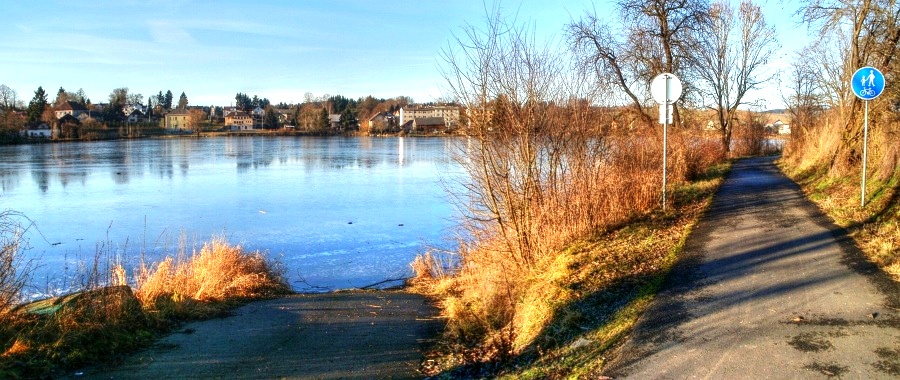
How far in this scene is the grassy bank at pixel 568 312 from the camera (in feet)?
19.0

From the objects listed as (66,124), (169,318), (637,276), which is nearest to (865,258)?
(637,276)

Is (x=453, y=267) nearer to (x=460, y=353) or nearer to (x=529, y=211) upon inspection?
(x=529, y=211)

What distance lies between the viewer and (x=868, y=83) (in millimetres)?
11234

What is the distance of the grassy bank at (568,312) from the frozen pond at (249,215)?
10.3 ft

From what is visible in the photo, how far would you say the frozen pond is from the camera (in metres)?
13.8

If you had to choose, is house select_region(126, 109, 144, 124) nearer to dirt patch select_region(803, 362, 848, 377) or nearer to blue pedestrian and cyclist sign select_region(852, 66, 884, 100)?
blue pedestrian and cyclist sign select_region(852, 66, 884, 100)

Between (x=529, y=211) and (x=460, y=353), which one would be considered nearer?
(x=460, y=353)

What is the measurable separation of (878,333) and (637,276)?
2.72 meters

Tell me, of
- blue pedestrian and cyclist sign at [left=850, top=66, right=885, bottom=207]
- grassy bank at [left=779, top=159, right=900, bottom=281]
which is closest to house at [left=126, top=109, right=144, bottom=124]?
grassy bank at [left=779, top=159, right=900, bottom=281]

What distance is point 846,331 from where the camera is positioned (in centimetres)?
542

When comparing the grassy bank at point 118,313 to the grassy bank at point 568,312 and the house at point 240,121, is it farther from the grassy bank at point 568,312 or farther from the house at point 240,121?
the house at point 240,121

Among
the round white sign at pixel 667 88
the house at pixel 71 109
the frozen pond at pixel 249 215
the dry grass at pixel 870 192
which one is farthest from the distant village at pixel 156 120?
the round white sign at pixel 667 88

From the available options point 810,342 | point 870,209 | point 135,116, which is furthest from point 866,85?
point 135,116

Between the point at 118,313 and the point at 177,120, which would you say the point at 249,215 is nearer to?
the point at 118,313
